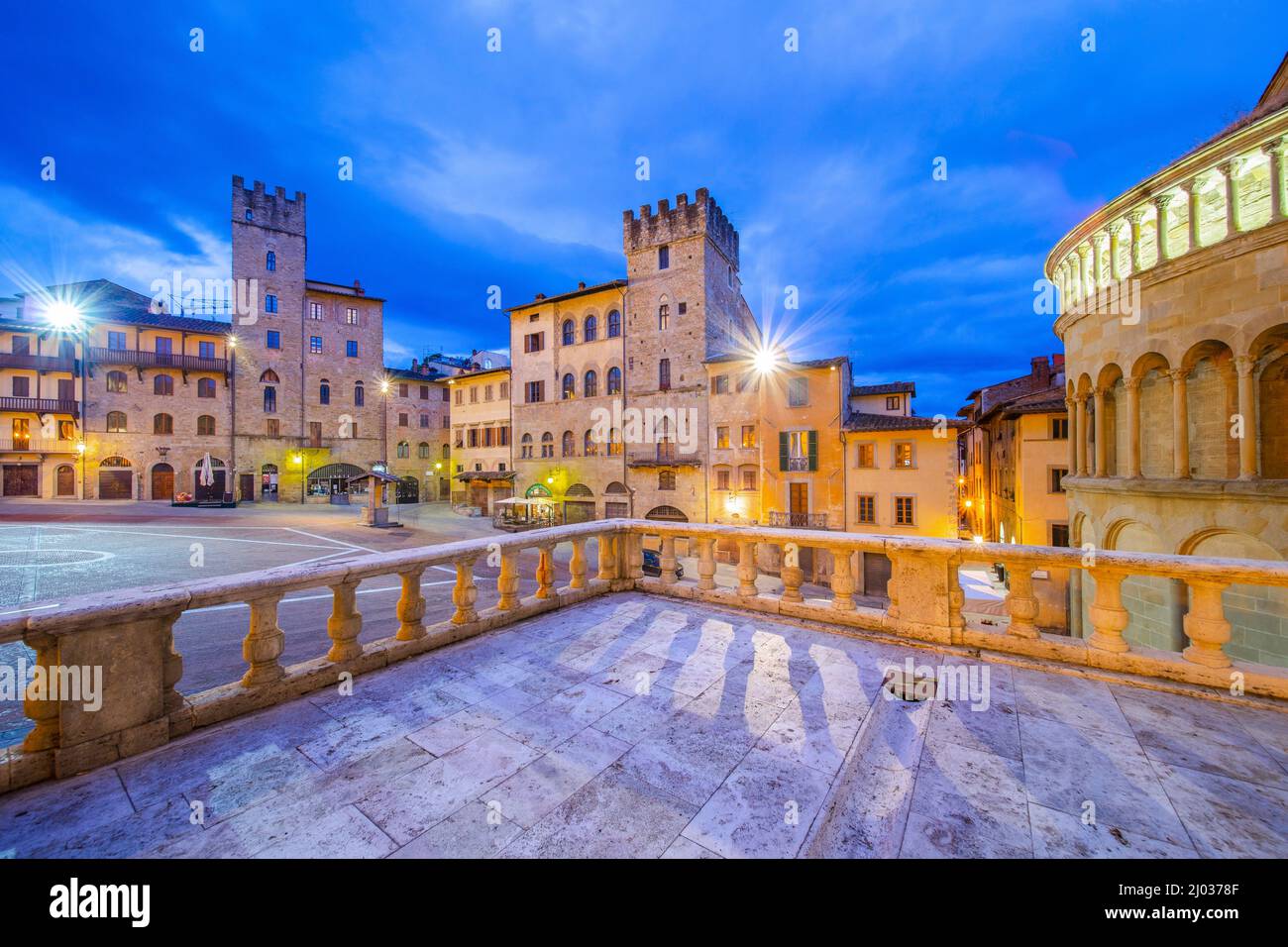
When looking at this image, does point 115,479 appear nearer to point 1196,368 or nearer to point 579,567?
point 579,567

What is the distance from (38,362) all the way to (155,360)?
23.3 feet

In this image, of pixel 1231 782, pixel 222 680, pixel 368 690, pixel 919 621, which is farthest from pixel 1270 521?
pixel 222 680

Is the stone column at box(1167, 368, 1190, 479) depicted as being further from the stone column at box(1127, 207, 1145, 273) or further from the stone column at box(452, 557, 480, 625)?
the stone column at box(452, 557, 480, 625)

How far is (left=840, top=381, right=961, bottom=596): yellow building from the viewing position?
24312 mm

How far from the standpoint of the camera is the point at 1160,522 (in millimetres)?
8891

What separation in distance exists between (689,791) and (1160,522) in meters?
11.3

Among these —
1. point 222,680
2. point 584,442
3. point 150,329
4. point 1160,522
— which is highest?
point 150,329

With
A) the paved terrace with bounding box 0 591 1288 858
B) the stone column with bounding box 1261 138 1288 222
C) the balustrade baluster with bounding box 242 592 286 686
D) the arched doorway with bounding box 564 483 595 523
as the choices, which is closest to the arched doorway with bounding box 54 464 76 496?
the arched doorway with bounding box 564 483 595 523

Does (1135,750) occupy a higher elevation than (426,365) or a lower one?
lower

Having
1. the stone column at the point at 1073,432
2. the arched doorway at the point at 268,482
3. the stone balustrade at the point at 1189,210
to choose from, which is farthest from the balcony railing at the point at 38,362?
the stone column at the point at 1073,432

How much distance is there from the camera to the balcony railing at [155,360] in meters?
35.7

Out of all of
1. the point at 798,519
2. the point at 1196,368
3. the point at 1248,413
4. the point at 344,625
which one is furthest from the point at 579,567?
the point at 798,519

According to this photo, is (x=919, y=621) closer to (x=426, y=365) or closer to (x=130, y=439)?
(x=130, y=439)

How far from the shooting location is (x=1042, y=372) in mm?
28766
